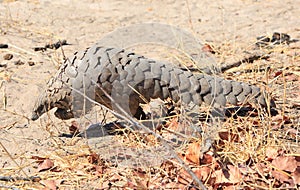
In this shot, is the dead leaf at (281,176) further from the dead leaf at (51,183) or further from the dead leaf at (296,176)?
the dead leaf at (51,183)

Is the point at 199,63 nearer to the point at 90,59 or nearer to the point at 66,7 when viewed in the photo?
the point at 90,59

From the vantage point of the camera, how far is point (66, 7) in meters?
5.71

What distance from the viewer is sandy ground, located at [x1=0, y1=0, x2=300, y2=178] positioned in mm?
3578

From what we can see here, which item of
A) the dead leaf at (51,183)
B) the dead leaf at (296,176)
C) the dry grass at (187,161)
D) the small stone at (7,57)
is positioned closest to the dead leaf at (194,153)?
the dry grass at (187,161)

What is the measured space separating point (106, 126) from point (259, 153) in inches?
36.3

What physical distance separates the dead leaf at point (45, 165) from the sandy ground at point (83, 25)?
380 millimetres

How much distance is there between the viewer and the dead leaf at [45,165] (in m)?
2.61

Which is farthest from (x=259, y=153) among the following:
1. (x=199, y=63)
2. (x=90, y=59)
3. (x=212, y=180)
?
(x=199, y=63)

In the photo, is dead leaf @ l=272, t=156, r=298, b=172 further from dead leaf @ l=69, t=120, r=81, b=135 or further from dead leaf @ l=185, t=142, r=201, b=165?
dead leaf @ l=69, t=120, r=81, b=135

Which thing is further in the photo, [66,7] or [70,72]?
[66,7]

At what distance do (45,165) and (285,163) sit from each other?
111cm

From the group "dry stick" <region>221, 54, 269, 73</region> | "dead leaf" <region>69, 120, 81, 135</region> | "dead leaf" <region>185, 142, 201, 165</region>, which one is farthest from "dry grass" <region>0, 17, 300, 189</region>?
"dry stick" <region>221, 54, 269, 73</region>

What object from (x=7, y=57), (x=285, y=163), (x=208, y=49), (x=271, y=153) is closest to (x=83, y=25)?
(x=7, y=57)

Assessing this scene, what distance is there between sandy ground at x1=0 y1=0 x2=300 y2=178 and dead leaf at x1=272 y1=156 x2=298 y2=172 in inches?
49.5
